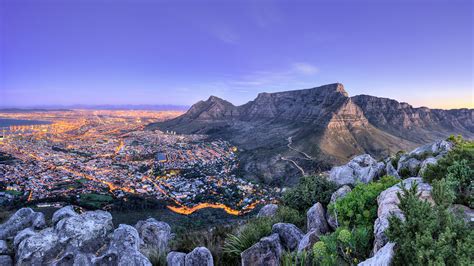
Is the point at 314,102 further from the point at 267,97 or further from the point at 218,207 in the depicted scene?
the point at 218,207

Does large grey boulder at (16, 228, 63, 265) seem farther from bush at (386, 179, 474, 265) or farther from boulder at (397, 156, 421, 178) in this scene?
boulder at (397, 156, 421, 178)

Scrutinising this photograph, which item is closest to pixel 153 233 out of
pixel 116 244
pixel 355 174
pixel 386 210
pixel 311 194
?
pixel 116 244

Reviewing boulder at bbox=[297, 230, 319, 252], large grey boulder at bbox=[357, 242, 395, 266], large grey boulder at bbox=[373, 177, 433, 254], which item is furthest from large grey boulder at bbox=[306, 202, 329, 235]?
large grey boulder at bbox=[357, 242, 395, 266]

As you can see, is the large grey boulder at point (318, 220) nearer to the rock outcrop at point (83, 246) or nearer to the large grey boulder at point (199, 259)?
the large grey boulder at point (199, 259)

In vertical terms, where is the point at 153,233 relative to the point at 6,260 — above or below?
below

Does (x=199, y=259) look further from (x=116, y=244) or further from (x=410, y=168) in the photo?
(x=410, y=168)

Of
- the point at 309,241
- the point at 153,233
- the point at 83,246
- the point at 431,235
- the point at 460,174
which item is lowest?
the point at 153,233
